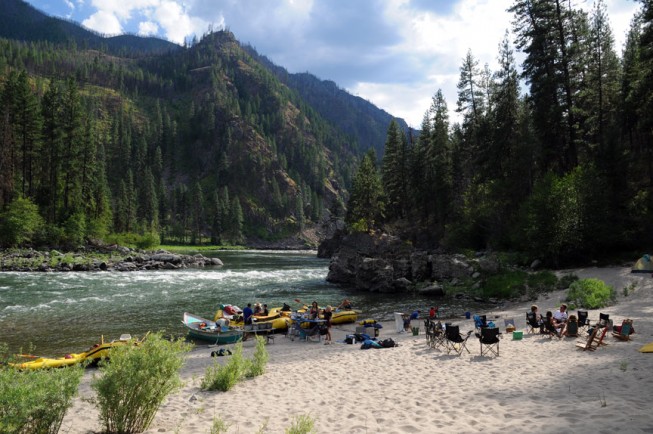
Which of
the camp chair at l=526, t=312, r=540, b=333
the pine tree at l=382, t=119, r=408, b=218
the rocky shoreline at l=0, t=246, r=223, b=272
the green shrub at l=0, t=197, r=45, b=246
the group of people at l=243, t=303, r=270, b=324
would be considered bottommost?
the group of people at l=243, t=303, r=270, b=324

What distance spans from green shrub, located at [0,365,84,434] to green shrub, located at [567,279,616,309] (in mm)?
21885

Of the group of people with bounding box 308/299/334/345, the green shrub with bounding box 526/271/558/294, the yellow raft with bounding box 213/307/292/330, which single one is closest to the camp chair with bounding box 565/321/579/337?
the group of people with bounding box 308/299/334/345

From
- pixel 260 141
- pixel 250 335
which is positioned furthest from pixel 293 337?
pixel 260 141

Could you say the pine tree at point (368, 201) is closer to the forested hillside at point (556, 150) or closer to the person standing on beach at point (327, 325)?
the forested hillside at point (556, 150)

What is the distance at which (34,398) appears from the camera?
17.2 feet

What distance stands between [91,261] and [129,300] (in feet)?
71.5

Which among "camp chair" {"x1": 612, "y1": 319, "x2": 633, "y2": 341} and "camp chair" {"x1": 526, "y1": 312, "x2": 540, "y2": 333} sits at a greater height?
"camp chair" {"x1": 612, "y1": 319, "x2": 633, "y2": 341}

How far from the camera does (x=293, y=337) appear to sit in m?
19.5

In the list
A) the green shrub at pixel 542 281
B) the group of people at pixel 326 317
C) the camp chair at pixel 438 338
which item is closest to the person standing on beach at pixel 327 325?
the group of people at pixel 326 317

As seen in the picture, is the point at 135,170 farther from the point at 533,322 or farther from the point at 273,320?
the point at 533,322

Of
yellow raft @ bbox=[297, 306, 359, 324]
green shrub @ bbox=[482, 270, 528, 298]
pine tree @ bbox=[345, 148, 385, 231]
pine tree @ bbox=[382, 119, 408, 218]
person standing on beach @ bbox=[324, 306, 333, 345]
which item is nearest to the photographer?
person standing on beach @ bbox=[324, 306, 333, 345]

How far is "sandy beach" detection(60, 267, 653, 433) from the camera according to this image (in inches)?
275

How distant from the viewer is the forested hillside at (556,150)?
1141 inches

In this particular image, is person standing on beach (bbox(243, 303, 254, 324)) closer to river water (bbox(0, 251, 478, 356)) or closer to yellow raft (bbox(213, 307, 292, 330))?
yellow raft (bbox(213, 307, 292, 330))
